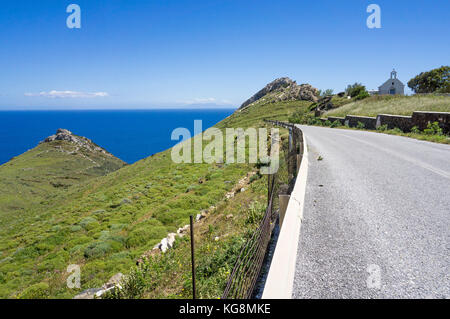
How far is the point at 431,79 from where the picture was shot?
2645 inches

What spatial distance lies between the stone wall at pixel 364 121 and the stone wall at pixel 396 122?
3.14 feet

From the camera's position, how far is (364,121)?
26.0 meters

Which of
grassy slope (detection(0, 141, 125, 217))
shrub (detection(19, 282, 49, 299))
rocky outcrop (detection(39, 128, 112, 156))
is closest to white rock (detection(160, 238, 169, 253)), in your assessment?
shrub (detection(19, 282, 49, 299))

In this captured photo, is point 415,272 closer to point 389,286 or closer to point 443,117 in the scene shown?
point 389,286

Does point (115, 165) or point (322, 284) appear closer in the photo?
point (322, 284)

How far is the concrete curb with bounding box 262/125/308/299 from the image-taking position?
9.13ft

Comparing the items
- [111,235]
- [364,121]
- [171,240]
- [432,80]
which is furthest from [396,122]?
[432,80]

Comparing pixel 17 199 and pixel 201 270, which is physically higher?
pixel 201 270

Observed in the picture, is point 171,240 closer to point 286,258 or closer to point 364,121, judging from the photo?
point 286,258

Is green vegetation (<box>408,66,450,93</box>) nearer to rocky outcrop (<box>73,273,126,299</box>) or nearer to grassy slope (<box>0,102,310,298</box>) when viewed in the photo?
grassy slope (<box>0,102,310,298</box>)

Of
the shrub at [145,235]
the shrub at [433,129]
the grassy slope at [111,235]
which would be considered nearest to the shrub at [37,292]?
the grassy slope at [111,235]

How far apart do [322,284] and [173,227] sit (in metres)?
10.1
